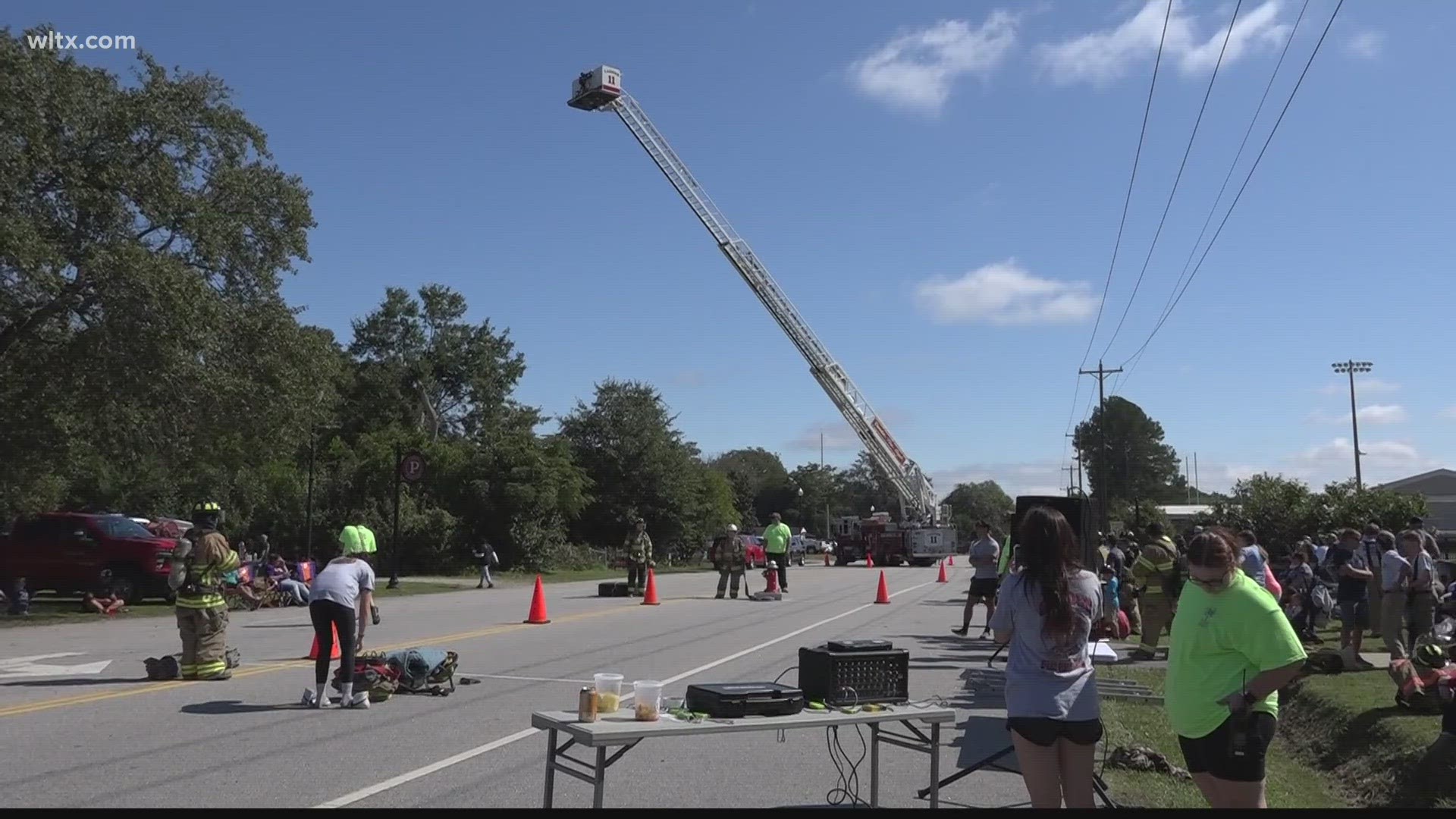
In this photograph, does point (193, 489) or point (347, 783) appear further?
point (193, 489)

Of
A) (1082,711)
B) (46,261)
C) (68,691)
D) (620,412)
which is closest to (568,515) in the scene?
(620,412)

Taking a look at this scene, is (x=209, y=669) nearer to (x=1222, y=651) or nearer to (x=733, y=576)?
(x=1222, y=651)

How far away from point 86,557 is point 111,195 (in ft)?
23.1

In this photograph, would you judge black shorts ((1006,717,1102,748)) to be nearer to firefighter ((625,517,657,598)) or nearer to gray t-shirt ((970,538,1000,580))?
gray t-shirt ((970,538,1000,580))

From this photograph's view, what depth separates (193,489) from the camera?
48938mm

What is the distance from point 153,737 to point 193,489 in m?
43.6

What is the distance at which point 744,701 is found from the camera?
598cm

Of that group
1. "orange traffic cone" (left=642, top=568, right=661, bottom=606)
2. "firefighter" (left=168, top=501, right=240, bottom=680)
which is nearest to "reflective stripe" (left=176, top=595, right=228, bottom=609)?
"firefighter" (left=168, top=501, right=240, bottom=680)

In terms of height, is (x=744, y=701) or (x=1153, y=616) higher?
(x=744, y=701)

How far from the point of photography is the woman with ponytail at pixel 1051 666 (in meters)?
5.12

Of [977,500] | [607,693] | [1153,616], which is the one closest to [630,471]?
[1153,616]

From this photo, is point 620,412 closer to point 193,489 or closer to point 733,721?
point 193,489

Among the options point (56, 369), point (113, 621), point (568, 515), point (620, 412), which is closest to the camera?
point (113, 621)

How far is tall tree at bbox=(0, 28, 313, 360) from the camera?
21172mm
